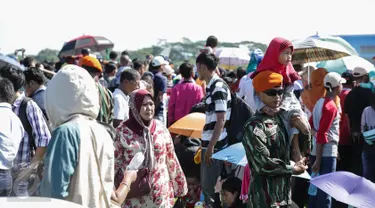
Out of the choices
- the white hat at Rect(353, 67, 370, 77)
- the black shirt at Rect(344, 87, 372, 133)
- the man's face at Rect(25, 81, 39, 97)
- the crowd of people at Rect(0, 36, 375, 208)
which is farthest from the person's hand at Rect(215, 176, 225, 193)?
the white hat at Rect(353, 67, 370, 77)

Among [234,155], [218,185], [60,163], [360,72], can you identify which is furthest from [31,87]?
[360,72]

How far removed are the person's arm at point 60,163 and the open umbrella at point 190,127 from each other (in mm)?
4656

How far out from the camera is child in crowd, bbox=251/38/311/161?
19.7 feet

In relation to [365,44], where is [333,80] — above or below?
above

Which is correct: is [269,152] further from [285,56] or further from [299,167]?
[285,56]

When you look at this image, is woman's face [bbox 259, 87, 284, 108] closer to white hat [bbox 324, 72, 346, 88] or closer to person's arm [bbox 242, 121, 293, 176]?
person's arm [bbox 242, 121, 293, 176]

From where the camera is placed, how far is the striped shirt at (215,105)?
27.0 ft

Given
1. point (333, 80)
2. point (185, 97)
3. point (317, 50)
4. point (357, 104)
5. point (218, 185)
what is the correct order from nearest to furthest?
1. point (218, 185)
2. point (333, 80)
3. point (357, 104)
4. point (317, 50)
5. point (185, 97)

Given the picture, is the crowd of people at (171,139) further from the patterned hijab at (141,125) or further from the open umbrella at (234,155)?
the open umbrella at (234,155)

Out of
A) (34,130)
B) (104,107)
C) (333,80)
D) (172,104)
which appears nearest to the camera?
(34,130)

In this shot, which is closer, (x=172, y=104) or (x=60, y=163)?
(x=60, y=163)

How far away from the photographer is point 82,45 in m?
21.6

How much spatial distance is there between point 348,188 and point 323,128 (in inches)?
106

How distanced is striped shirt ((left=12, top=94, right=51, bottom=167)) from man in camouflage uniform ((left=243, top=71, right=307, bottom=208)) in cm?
217
